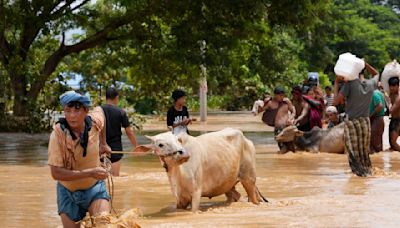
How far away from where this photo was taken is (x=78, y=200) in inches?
271

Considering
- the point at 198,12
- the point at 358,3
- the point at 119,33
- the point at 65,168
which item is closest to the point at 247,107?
the point at 119,33

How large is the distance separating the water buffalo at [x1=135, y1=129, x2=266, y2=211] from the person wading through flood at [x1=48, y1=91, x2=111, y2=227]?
6.74ft

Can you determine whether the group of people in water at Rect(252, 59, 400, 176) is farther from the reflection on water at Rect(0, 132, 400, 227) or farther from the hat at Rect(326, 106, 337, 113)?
the reflection on water at Rect(0, 132, 400, 227)

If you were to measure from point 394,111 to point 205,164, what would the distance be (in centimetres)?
902

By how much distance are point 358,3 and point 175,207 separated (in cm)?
6987

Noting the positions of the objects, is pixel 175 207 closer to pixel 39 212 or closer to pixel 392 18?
pixel 39 212

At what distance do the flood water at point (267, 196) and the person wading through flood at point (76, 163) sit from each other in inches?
77.5

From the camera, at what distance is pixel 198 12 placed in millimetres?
22766

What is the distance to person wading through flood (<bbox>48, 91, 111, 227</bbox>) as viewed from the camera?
6.69 meters

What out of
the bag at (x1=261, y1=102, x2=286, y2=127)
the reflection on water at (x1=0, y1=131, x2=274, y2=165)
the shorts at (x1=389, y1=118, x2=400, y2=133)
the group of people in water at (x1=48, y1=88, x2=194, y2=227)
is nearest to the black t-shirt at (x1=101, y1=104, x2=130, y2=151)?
the reflection on water at (x1=0, y1=131, x2=274, y2=165)

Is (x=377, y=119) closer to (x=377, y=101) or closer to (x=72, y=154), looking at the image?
(x=377, y=101)

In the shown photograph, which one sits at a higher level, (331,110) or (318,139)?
(331,110)

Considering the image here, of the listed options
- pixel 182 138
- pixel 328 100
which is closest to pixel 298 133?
pixel 328 100

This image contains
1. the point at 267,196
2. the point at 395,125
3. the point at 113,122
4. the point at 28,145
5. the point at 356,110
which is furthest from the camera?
the point at 28,145
